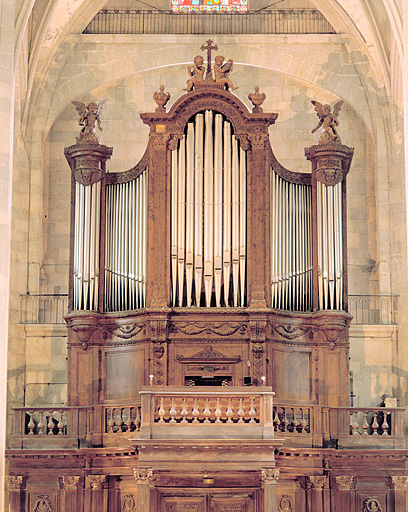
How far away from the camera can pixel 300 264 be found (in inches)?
854

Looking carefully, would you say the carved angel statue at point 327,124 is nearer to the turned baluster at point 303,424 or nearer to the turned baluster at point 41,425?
the turned baluster at point 303,424

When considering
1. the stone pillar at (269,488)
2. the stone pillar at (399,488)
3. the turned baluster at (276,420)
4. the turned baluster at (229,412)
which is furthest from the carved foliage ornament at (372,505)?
the turned baluster at (229,412)

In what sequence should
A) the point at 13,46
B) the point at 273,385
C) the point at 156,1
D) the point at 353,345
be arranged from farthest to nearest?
the point at 156,1 → the point at 353,345 → the point at 273,385 → the point at 13,46

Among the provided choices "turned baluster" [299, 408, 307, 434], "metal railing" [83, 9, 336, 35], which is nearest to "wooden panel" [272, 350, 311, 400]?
"turned baluster" [299, 408, 307, 434]

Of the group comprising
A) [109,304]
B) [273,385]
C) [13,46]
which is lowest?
[273,385]

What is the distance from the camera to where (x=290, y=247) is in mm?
21734

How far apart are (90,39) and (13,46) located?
24.7 ft

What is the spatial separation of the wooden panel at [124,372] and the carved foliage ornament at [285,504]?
10.7ft

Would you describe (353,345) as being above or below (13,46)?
below

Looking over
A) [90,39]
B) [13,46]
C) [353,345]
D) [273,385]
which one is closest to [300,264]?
[273,385]

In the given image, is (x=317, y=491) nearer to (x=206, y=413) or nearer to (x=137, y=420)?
(x=206, y=413)

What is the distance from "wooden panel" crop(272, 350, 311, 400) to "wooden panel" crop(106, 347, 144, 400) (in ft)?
8.21

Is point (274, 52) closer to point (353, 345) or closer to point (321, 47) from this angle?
point (321, 47)

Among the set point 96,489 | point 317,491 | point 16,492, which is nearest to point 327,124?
point 317,491
